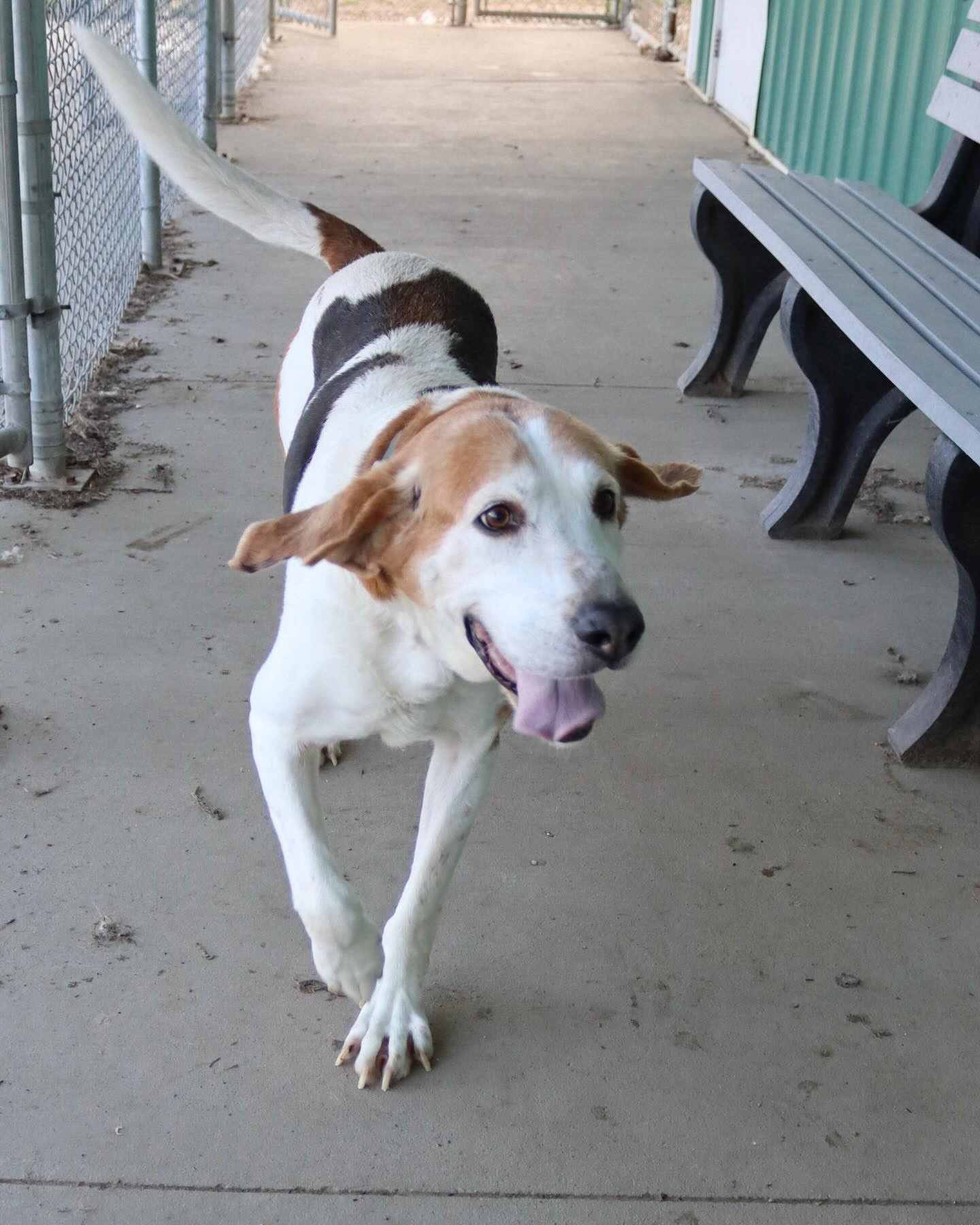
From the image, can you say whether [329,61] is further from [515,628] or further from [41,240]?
[515,628]

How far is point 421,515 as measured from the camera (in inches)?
83.8

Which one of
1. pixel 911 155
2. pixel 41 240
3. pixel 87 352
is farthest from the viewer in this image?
pixel 911 155

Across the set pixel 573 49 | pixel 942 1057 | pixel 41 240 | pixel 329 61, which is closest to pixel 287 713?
pixel 942 1057

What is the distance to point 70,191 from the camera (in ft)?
17.3

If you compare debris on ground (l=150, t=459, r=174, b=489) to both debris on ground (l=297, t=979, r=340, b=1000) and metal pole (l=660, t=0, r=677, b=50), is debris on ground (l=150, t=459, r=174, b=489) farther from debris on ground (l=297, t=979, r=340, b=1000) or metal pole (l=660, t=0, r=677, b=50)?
metal pole (l=660, t=0, r=677, b=50)

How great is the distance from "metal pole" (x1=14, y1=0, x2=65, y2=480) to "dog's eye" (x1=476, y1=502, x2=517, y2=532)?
273 cm

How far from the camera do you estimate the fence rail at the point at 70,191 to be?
4.05 m

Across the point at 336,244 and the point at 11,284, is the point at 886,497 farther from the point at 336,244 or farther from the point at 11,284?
the point at 11,284

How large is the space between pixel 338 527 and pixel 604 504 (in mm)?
411

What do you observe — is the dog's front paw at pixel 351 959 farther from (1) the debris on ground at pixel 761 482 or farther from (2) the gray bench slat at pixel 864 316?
(1) the debris on ground at pixel 761 482

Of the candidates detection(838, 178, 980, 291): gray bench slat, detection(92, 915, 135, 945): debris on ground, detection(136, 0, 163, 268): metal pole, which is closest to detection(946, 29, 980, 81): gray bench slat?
detection(838, 178, 980, 291): gray bench slat

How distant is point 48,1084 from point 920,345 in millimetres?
2535

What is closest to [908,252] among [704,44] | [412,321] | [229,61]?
[412,321]

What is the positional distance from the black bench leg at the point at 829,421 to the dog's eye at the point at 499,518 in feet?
7.94
